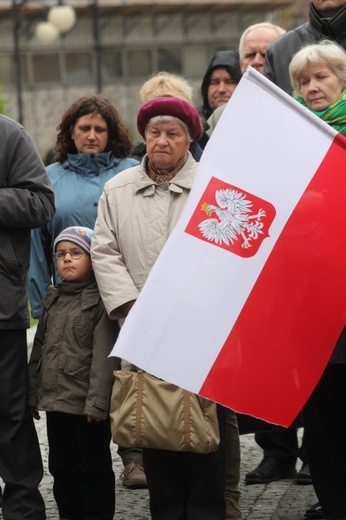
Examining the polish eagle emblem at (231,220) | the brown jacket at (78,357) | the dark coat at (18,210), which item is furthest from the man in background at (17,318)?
the polish eagle emblem at (231,220)

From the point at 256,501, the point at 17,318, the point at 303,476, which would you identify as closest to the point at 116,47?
the point at 303,476

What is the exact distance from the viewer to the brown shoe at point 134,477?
7.28m

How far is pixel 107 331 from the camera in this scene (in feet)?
19.6

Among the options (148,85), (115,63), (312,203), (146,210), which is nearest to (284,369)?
(312,203)

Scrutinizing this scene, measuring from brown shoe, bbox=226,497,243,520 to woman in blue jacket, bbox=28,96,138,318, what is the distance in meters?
1.45

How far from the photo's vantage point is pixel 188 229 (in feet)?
17.0

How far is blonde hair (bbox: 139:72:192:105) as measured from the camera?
749cm

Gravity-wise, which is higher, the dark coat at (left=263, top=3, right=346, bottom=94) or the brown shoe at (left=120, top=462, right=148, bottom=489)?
the dark coat at (left=263, top=3, right=346, bottom=94)

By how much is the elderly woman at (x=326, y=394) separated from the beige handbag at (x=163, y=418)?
0.54 metres

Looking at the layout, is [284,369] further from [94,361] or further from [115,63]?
[115,63]

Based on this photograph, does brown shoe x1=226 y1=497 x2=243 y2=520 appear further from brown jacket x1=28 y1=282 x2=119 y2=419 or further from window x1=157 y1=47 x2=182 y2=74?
window x1=157 y1=47 x2=182 y2=74

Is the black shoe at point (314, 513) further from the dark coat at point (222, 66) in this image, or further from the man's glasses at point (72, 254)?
the dark coat at point (222, 66)

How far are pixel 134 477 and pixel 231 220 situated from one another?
2538 millimetres

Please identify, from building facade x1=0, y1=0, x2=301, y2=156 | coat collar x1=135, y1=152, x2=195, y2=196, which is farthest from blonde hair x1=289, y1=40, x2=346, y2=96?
building facade x1=0, y1=0, x2=301, y2=156
